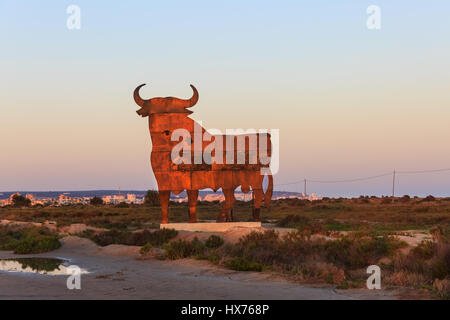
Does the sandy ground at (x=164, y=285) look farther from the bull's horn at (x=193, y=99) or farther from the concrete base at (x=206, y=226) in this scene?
the bull's horn at (x=193, y=99)

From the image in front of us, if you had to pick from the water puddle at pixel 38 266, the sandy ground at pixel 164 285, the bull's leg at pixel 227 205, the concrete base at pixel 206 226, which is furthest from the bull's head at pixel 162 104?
the sandy ground at pixel 164 285

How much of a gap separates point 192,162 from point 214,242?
167 inches

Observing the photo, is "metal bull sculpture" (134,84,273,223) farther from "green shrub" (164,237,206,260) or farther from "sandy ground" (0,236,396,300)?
"sandy ground" (0,236,396,300)

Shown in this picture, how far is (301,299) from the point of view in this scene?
8727mm

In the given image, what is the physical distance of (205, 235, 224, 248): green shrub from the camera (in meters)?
15.3

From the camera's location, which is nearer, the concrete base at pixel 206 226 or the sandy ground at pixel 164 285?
the sandy ground at pixel 164 285

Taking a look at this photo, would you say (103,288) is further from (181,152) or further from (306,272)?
(181,152)

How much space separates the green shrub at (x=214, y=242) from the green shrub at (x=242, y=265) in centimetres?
290

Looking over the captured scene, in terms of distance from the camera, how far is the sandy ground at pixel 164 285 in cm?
913

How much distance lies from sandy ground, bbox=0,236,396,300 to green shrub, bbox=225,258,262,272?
233mm

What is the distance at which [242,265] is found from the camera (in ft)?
39.7
